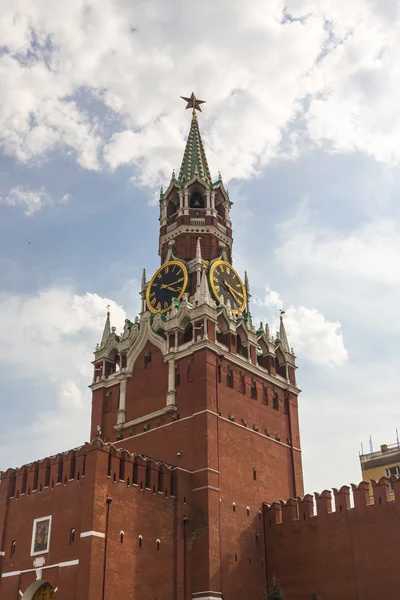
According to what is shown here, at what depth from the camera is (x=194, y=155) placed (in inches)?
2282

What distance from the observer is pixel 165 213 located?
5550 cm

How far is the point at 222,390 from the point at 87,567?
553 inches

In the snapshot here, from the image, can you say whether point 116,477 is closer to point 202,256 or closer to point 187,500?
point 187,500

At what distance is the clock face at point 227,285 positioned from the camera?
49.1 metres

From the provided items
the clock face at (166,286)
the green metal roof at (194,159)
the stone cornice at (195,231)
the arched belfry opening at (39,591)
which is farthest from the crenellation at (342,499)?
the green metal roof at (194,159)

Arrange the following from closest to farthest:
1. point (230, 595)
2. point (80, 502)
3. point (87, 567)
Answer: point (87, 567), point (80, 502), point (230, 595)

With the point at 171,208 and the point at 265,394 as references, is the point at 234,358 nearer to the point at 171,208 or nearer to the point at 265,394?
the point at 265,394

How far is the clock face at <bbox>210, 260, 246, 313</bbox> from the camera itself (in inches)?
1933

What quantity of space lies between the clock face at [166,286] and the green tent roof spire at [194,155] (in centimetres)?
894

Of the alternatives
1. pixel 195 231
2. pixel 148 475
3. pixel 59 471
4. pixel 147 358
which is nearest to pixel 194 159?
pixel 195 231

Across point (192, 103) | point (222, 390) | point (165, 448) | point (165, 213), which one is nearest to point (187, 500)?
point (165, 448)

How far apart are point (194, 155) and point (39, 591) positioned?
35142 millimetres

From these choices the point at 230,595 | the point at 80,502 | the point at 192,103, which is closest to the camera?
the point at 80,502

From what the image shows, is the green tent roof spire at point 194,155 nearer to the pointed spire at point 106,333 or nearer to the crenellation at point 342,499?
the pointed spire at point 106,333
